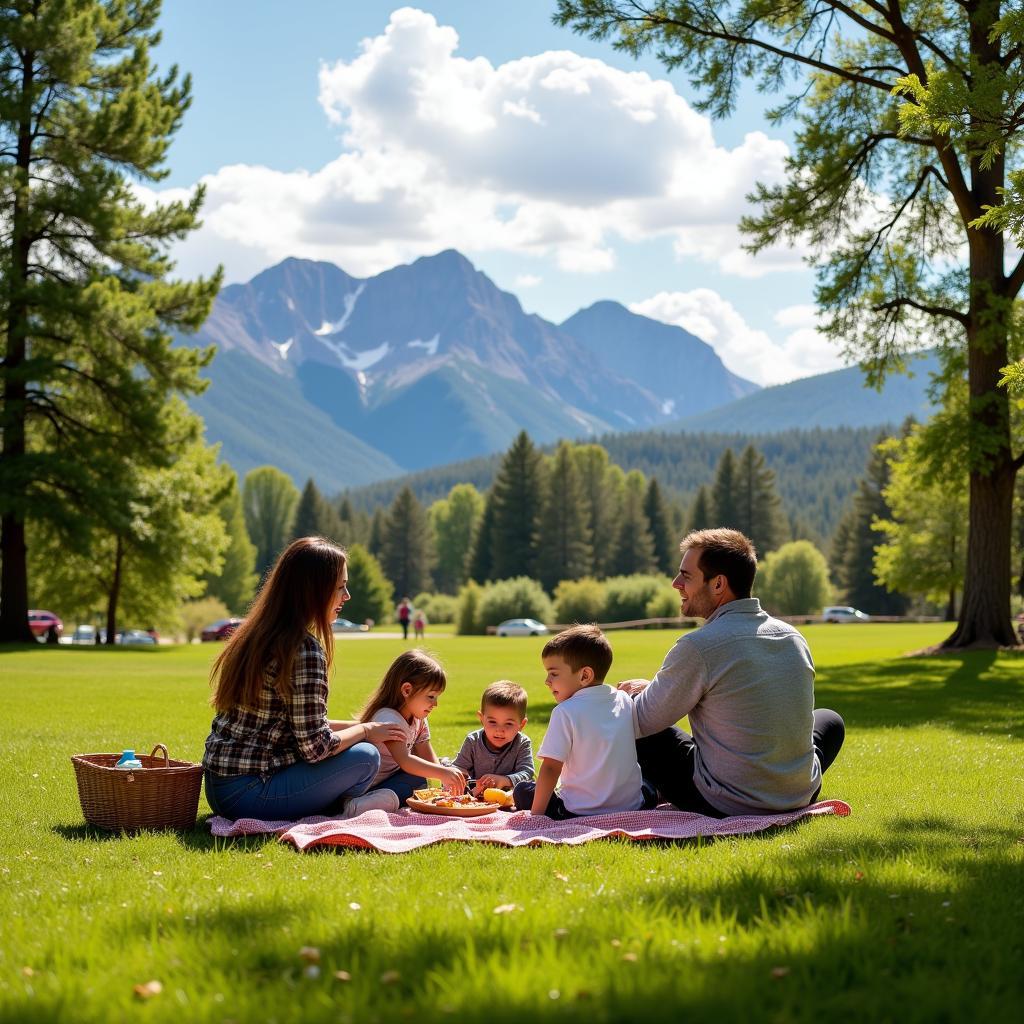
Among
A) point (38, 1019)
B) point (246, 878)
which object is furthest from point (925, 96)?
point (38, 1019)

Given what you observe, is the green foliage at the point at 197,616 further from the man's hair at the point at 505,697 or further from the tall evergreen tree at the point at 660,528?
the man's hair at the point at 505,697

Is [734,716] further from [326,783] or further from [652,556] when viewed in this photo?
[652,556]

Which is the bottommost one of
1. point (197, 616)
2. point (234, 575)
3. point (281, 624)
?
point (197, 616)

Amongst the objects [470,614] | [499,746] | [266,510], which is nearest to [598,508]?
[470,614]

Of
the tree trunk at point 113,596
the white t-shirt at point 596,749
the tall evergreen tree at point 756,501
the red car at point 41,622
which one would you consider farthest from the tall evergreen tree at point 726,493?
the white t-shirt at point 596,749

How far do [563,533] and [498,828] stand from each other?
280 ft

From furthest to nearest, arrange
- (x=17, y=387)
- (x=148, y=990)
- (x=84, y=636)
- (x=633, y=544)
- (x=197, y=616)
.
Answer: (x=633, y=544)
(x=84, y=636)
(x=197, y=616)
(x=17, y=387)
(x=148, y=990)

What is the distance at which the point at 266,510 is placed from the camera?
124 m

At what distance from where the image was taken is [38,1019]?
10.1ft

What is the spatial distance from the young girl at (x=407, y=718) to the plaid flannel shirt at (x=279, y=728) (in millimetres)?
689

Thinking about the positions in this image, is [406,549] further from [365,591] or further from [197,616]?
[197,616]

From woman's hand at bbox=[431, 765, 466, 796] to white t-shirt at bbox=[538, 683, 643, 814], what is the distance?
0.73 metres

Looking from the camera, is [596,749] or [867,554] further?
[867,554]

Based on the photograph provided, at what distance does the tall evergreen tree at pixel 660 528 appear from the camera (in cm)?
10169
